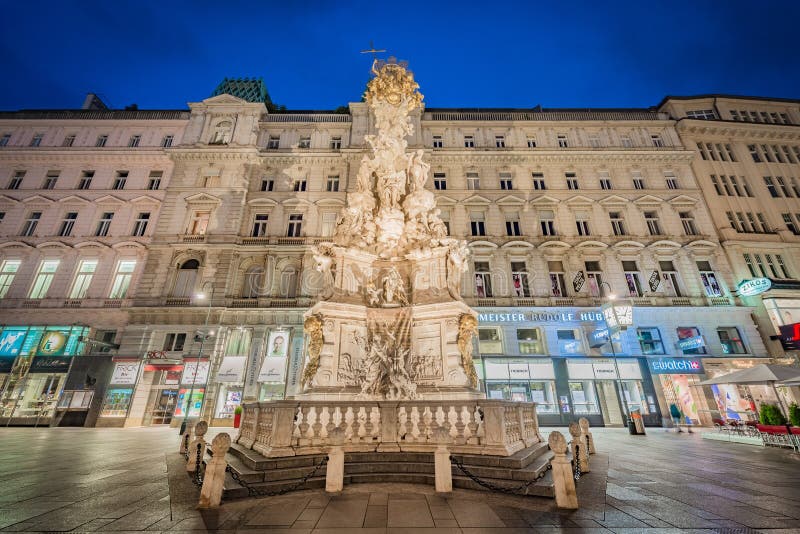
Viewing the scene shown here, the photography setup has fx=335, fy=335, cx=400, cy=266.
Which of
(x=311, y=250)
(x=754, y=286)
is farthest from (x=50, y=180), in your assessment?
(x=754, y=286)

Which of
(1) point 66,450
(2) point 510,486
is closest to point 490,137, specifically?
(2) point 510,486

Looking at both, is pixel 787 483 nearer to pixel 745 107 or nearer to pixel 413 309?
pixel 413 309

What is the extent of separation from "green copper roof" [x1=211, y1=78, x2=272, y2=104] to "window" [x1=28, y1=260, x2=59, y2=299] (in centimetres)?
1983

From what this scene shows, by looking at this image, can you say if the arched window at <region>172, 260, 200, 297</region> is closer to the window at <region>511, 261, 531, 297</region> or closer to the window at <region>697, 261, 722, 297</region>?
the window at <region>511, 261, 531, 297</region>

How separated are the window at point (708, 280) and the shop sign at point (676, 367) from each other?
5.54m

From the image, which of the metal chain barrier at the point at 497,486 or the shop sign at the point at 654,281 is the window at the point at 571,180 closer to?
the shop sign at the point at 654,281

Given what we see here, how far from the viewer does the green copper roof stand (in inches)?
1266

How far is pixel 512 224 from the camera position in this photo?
2619 centimetres

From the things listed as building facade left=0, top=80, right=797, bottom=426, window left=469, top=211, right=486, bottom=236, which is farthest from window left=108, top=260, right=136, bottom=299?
window left=469, top=211, right=486, bottom=236

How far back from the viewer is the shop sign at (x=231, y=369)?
20.6m

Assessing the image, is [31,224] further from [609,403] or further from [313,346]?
[609,403]

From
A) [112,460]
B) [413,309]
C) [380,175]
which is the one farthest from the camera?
[380,175]

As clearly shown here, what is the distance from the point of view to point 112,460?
8.35m

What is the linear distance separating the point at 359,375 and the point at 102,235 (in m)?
28.3
